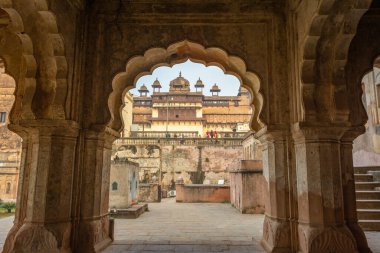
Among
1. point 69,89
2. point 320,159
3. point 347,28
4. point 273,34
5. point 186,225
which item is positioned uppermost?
point 273,34

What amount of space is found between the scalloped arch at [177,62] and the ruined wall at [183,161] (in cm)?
2334

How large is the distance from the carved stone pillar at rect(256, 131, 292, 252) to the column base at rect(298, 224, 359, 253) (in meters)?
0.43

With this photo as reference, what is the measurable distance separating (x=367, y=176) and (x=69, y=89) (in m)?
7.77

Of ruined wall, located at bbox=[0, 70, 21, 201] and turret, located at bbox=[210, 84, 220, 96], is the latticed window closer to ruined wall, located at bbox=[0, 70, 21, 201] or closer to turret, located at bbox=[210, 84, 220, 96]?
ruined wall, located at bbox=[0, 70, 21, 201]

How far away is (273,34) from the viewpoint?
441 centimetres

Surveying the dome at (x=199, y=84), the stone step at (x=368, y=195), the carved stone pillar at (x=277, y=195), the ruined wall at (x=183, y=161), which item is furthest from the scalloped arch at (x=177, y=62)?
the dome at (x=199, y=84)

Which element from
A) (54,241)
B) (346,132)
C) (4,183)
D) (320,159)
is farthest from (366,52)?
(4,183)

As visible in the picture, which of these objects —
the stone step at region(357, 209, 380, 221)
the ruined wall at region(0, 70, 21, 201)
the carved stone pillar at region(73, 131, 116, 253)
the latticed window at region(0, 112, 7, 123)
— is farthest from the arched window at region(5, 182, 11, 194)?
the stone step at region(357, 209, 380, 221)

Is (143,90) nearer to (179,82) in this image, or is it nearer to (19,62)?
(179,82)

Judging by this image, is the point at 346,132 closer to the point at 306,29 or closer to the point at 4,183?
the point at 306,29

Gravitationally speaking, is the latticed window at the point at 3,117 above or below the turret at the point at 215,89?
below

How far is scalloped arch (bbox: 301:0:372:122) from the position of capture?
358cm

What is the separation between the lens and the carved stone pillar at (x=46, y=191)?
3.48 meters

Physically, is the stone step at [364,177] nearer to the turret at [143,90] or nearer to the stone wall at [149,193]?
the stone wall at [149,193]
